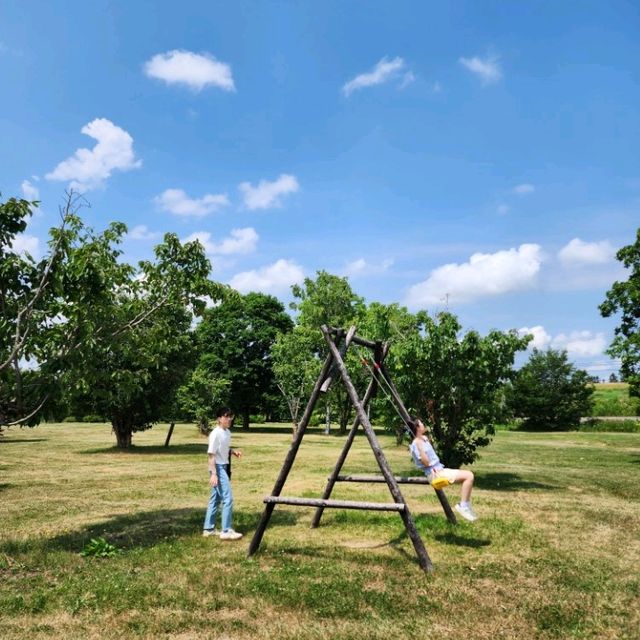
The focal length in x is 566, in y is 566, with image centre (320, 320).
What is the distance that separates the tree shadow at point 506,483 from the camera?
1738 centimetres

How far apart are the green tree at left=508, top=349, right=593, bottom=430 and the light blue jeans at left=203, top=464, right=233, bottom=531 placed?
5606 cm

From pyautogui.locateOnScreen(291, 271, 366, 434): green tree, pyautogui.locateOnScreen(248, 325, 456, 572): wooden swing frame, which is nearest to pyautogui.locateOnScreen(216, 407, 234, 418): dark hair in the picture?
pyautogui.locateOnScreen(248, 325, 456, 572): wooden swing frame

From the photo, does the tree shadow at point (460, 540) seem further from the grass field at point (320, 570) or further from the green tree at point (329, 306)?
the green tree at point (329, 306)

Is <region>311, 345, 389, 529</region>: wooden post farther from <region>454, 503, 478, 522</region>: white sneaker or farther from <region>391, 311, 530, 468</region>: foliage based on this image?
<region>391, 311, 530, 468</region>: foliage

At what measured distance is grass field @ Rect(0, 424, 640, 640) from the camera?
627cm

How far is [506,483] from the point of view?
18.4 metres

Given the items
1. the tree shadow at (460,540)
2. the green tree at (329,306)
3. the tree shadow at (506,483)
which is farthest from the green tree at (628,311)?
the green tree at (329,306)

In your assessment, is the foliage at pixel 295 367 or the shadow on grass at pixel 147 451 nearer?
the shadow on grass at pixel 147 451

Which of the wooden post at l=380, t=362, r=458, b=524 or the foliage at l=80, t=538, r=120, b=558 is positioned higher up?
the wooden post at l=380, t=362, r=458, b=524

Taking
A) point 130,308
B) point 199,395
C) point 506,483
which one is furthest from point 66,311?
point 199,395

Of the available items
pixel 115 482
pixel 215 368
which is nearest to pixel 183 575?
pixel 115 482

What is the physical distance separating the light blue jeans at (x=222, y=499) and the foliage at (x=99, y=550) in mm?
1740

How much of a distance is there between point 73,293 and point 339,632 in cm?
674

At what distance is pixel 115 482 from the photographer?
715 inches
